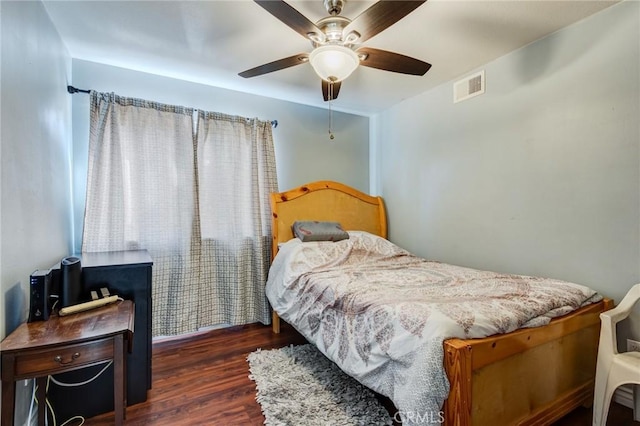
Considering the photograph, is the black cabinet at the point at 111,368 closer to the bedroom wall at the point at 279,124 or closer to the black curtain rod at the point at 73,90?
the bedroom wall at the point at 279,124

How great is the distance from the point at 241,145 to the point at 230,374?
2.02 metres

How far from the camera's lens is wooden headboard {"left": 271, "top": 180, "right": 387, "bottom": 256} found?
3.05m

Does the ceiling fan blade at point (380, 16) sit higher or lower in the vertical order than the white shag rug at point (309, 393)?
higher

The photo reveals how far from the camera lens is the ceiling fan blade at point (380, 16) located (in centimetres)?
133

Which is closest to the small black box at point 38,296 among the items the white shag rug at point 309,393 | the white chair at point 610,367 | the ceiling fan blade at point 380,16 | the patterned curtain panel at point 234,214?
the white shag rug at point 309,393

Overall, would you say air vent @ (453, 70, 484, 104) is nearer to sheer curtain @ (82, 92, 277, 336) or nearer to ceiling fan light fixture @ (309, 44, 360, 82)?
ceiling fan light fixture @ (309, 44, 360, 82)

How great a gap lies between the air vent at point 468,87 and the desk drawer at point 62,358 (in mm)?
3080

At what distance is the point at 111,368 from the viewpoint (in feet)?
5.73

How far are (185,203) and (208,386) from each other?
1523mm

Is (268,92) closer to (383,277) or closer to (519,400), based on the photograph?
(383,277)

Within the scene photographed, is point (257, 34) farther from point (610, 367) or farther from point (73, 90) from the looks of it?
point (610, 367)

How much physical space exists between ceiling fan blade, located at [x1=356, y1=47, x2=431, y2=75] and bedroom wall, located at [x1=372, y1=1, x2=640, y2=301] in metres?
0.94

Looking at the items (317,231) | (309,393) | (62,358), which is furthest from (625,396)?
(62,358)

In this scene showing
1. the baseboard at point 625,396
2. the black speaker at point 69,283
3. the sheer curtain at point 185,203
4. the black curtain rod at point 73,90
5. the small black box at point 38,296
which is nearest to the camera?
the small black box at point 38,296
